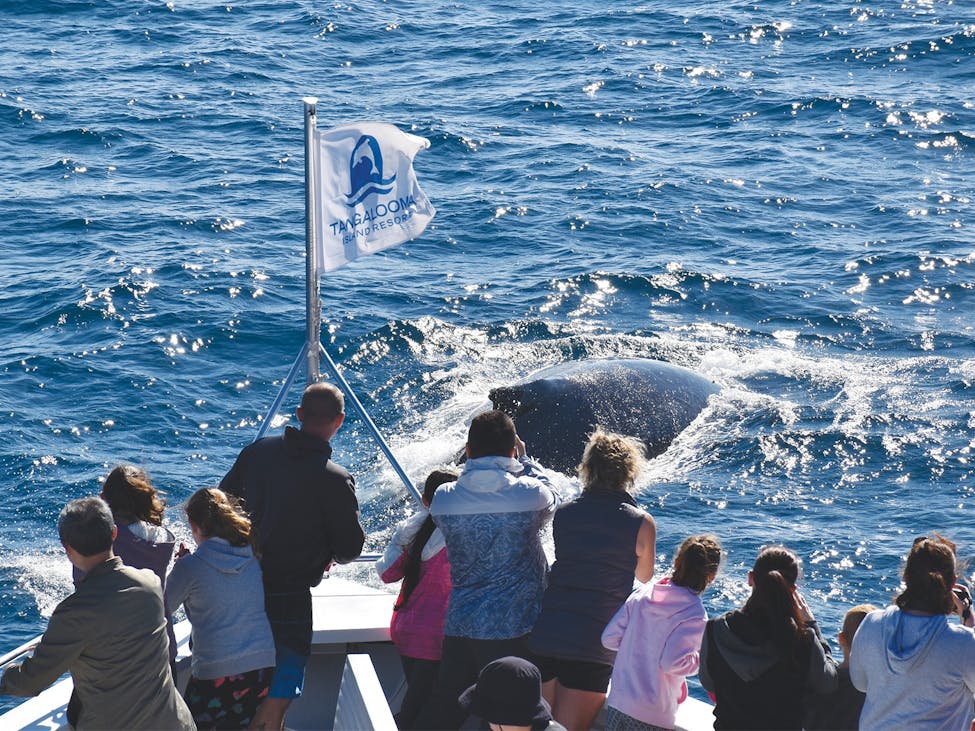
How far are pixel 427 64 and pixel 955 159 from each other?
46.6 ft

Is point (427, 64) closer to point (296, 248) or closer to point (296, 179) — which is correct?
point (296, 179)

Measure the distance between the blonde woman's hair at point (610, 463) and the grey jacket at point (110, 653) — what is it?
7.74ft

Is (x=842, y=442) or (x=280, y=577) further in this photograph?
(x=842, y=442)

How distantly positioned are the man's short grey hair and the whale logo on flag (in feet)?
15.0

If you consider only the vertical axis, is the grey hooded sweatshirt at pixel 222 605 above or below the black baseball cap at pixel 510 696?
below

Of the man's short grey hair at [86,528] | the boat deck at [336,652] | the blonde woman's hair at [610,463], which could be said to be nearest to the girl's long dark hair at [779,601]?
the blonde woman's hair at [610,463]

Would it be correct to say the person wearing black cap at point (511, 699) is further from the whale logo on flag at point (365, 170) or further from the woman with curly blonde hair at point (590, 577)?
the whale logo on flag at point (365, 170)

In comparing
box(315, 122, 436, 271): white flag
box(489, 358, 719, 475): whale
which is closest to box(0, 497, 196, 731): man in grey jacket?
box(315, 122, 436, 271): white flag

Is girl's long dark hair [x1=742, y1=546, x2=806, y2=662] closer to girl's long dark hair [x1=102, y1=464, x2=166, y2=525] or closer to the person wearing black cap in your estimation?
the person wearing black cap

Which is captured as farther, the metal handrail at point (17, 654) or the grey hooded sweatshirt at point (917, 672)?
the metal handrail at point (17, 654)

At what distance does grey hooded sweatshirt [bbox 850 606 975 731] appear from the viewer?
6.31 metres

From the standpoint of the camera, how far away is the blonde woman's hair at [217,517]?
22.7 feet

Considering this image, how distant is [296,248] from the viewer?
993 inches

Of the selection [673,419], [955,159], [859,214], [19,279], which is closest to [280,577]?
[673,419]
